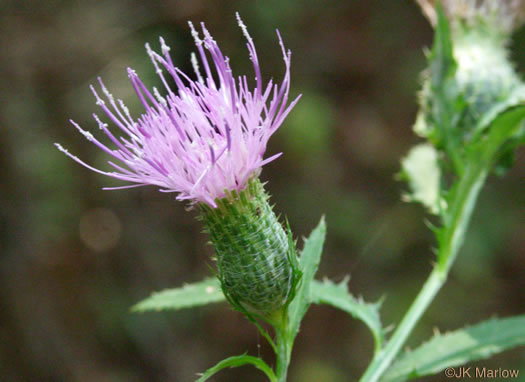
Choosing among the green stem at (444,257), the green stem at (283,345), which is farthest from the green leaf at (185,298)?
the green stem at (444,257)

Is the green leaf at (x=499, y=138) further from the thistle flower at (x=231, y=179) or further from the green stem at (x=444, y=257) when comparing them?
the thistle flower at (x=231, y=179)

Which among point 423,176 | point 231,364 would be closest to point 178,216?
point 423,176

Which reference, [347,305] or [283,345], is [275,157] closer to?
[283,345]

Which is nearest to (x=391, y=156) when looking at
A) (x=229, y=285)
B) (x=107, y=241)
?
(x=107, y=241)

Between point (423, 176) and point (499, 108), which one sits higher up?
point (499, 108)

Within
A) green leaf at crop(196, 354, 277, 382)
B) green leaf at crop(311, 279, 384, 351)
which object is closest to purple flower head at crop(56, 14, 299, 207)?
green leaf at crop(196, 354, 277, 382)

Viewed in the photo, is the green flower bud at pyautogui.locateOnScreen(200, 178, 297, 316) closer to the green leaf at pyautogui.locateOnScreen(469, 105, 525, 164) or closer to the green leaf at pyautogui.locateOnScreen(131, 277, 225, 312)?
the green leaf at pyautogui.locateOnScreen(131, 277, 225, 312)

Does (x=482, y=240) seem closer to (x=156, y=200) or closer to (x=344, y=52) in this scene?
(x=344, y=52)
